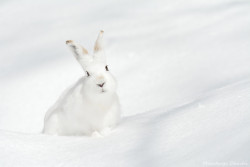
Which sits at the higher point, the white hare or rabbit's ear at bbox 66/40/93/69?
rabbit's ear at bbox 66/40/93/69

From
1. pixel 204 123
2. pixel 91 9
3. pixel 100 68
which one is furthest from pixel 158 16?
pixel 204 123

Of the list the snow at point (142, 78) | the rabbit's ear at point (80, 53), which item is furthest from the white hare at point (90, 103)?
the snow at point (142, 78)

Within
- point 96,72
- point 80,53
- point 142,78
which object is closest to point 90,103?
point 96,72

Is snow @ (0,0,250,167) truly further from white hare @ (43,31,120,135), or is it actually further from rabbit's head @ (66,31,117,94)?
rabbit's head @ (66,31,117,94)

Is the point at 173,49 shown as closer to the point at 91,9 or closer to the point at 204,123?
the point at 91,9

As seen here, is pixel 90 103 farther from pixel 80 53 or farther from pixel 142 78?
pixel 142 78

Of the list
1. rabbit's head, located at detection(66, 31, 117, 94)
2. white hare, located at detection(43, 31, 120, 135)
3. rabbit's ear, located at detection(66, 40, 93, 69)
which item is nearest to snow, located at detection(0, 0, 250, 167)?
white hare, located at detection(43, 31, 120, 135)

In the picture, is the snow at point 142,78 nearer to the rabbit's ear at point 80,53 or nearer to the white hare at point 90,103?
the white hare at point 90,103
